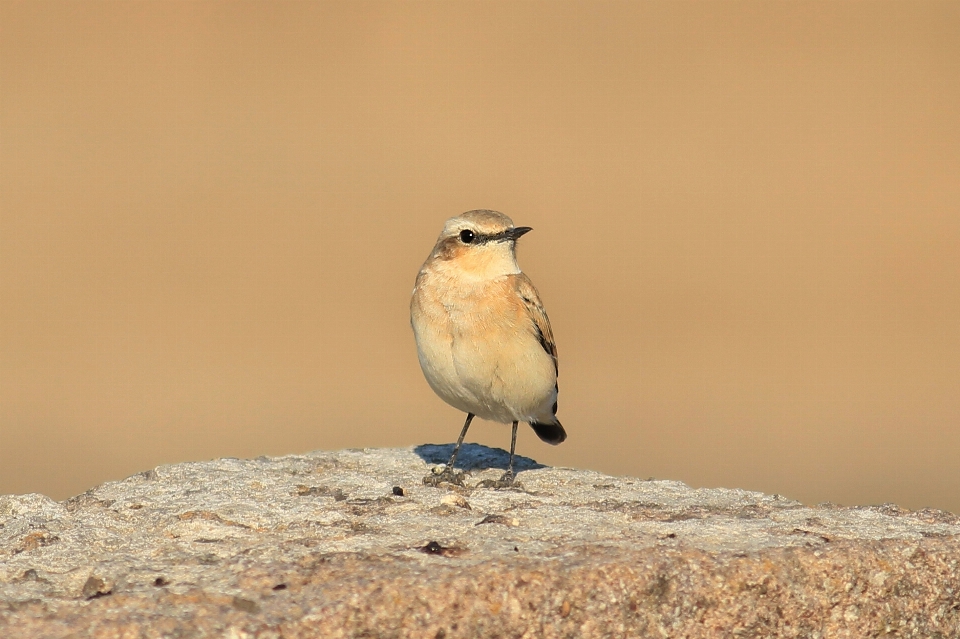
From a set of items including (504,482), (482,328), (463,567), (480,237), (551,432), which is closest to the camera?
(463,567)

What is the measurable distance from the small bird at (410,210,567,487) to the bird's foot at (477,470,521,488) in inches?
0.6

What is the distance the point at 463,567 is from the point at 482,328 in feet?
8.49

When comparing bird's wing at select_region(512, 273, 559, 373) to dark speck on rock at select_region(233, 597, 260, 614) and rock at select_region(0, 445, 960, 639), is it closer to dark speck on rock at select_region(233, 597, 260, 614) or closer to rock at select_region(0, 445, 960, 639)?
rock at select_region(0, 445, 960, 639)

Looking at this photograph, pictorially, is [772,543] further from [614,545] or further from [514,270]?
[514,270]

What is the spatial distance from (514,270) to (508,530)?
243 cm

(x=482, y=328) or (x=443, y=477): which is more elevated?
(x=482, y=328)

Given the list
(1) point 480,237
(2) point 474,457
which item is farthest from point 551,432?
(1) point 480,237

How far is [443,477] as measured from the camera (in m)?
6.33

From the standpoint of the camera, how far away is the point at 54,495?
42.8 ft

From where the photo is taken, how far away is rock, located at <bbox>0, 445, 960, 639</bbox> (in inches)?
146

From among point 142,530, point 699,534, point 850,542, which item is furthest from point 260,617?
point 850,542

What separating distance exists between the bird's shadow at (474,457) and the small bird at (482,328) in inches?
7.5

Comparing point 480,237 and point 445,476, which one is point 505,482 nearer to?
point 445,476

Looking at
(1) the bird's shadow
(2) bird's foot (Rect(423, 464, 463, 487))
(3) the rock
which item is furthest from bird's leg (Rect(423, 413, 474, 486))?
(3) the rock
